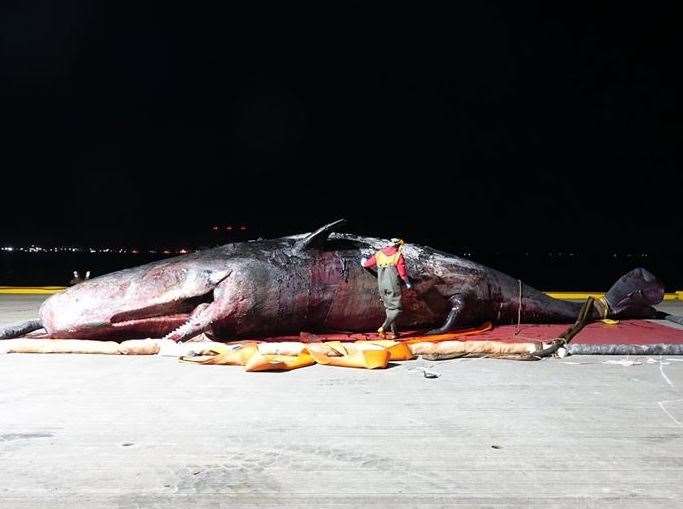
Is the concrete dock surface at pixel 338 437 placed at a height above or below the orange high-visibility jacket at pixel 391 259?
below

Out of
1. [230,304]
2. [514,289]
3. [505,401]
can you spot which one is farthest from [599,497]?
[514,289]

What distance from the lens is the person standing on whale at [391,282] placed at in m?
8.18

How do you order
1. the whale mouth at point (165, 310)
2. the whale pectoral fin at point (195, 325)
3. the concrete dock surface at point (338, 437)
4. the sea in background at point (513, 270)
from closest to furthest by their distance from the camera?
the concrete dock surface at point (338, 437)
the whale pectoral fin at point (195, 325)
the whale mouth at point (165, 310)
the sea in background at point (513, 270)

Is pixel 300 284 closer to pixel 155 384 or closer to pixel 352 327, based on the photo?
pixel 352 327

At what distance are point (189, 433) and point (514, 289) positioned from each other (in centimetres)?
644

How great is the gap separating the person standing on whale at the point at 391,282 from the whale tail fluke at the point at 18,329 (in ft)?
16.1

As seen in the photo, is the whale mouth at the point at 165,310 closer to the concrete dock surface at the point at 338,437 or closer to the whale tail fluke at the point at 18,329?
the concrete dock surface at the point at 338,437

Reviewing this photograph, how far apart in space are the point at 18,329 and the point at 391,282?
5210mm

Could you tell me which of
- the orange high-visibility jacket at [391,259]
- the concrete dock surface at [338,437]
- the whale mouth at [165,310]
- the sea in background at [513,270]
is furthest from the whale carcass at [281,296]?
the sea in background at [513,270]

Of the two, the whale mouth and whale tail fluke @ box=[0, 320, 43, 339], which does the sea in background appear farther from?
whale tail fluke @ box=[0, 320, 43, 339]

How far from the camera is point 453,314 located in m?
8.71

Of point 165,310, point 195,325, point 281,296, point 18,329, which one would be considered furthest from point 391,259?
point 18,329

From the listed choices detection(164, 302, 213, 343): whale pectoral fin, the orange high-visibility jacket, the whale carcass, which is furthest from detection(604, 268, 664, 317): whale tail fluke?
detection(164, 302, 213, 343): whale pectoral fin

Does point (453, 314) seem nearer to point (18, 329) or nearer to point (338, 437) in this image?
point (338, 437)
